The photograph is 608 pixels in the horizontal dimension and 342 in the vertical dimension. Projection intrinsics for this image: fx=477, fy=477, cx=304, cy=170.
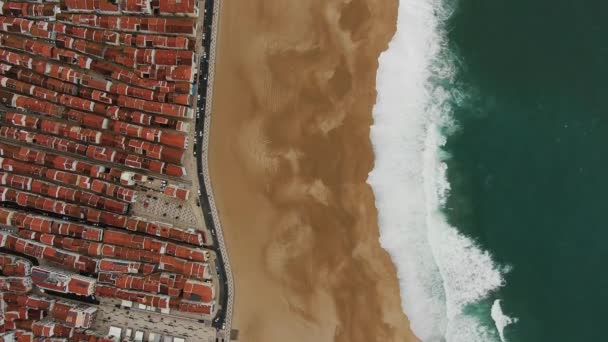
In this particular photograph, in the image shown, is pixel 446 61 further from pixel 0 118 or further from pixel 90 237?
pixel 0 118

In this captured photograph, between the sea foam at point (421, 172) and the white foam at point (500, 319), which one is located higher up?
the sea foam at point (421, 172)

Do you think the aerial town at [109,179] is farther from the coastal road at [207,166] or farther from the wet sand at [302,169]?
the wet sand at [302,169]

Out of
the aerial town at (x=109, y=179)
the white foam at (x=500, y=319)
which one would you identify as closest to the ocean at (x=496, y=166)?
the white foam at (x=500, y=319)

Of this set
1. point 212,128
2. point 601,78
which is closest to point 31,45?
point 212,128

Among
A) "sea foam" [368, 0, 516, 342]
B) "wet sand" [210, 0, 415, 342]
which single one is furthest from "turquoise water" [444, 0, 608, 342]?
"wet sand" [210, 0, 415, 342]

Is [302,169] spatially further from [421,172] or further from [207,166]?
[421,172]

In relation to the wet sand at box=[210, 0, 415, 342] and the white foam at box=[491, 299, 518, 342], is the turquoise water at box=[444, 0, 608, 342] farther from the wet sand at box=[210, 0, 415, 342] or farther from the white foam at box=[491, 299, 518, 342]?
the wet sand at box=[210, 0, 415, 342]
